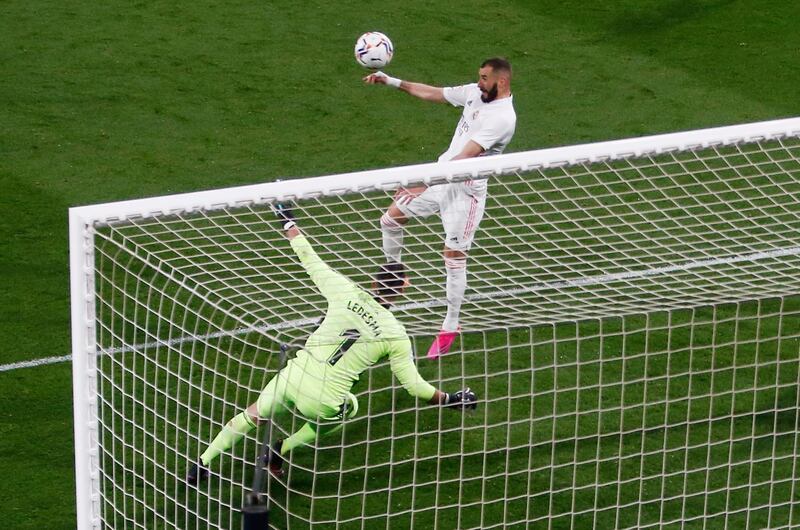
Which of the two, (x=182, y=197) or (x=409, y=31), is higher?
Answer: (x=182, y=197)

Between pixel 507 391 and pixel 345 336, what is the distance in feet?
5.15

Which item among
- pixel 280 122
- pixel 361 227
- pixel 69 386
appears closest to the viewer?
pixel 69 386

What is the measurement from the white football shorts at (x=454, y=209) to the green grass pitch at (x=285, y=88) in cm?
208

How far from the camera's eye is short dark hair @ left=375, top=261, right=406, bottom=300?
7336 millimetres

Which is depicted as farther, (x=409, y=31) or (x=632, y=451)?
(x=409, y=31)

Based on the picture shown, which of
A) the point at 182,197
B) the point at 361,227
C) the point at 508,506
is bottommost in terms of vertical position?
the point at 508,506

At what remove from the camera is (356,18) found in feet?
43.7

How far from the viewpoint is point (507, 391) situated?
8242 millimetres

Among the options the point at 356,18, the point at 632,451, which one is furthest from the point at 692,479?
the point at 356,18

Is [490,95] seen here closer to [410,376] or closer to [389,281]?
[389,281]

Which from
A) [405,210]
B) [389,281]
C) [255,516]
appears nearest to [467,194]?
[405,210]

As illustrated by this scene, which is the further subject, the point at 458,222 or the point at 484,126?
the point at 484,126

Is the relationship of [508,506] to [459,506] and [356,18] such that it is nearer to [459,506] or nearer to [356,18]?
[459,506]

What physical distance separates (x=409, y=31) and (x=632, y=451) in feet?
20.7
